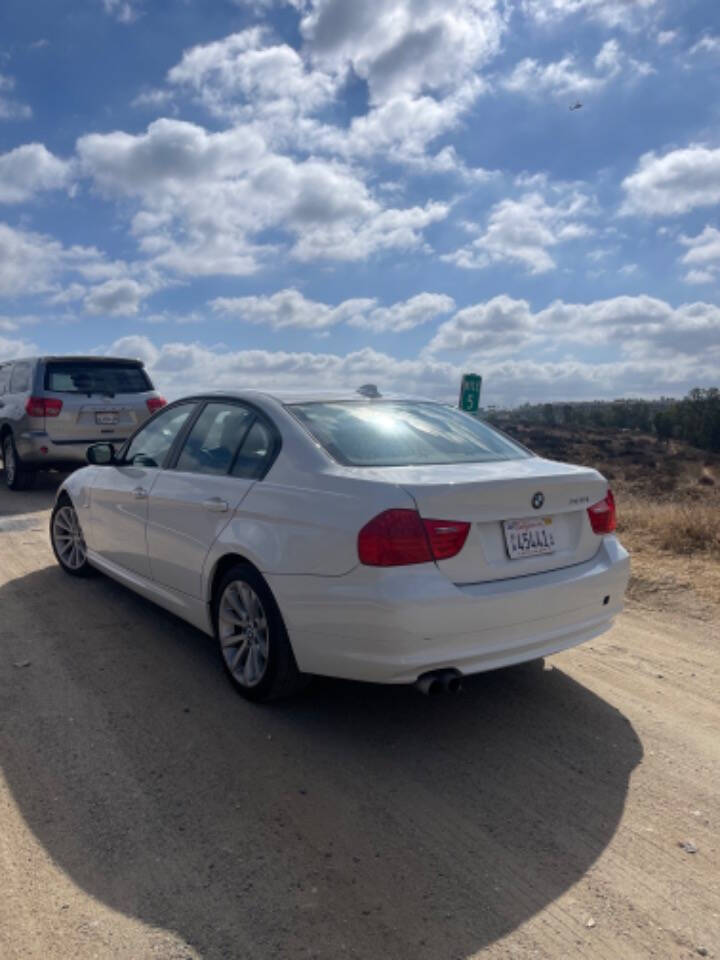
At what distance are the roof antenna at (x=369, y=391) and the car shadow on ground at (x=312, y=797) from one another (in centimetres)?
167

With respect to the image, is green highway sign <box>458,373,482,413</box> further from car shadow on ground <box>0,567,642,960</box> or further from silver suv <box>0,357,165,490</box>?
car shadow on ground <box>0,567,642,960</box>

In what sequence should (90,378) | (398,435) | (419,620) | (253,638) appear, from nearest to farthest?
(419,620), (253,638), (398,435), (90,378)

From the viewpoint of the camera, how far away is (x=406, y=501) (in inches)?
128

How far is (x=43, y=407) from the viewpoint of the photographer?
1004 centimetres

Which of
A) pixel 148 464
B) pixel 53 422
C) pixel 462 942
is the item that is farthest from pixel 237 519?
pixel 53 422

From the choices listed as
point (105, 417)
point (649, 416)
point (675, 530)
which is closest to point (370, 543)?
point (675, 530)

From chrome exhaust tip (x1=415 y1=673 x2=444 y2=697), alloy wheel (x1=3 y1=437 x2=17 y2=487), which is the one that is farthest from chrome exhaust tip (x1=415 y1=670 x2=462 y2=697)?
alloy wheel (x1=3 y1=437 x2=17 y2=487)

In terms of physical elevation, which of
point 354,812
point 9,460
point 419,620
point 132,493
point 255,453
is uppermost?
point 255,453

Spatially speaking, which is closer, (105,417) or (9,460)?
(105,417)

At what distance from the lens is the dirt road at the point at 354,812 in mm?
2377

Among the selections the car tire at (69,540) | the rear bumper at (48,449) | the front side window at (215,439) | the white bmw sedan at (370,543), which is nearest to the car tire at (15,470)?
the rear bumper at (48,449)

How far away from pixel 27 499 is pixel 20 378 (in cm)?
179

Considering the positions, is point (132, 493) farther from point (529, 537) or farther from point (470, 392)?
point (470, 392)

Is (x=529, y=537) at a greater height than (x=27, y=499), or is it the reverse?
(x=529, y=537)
